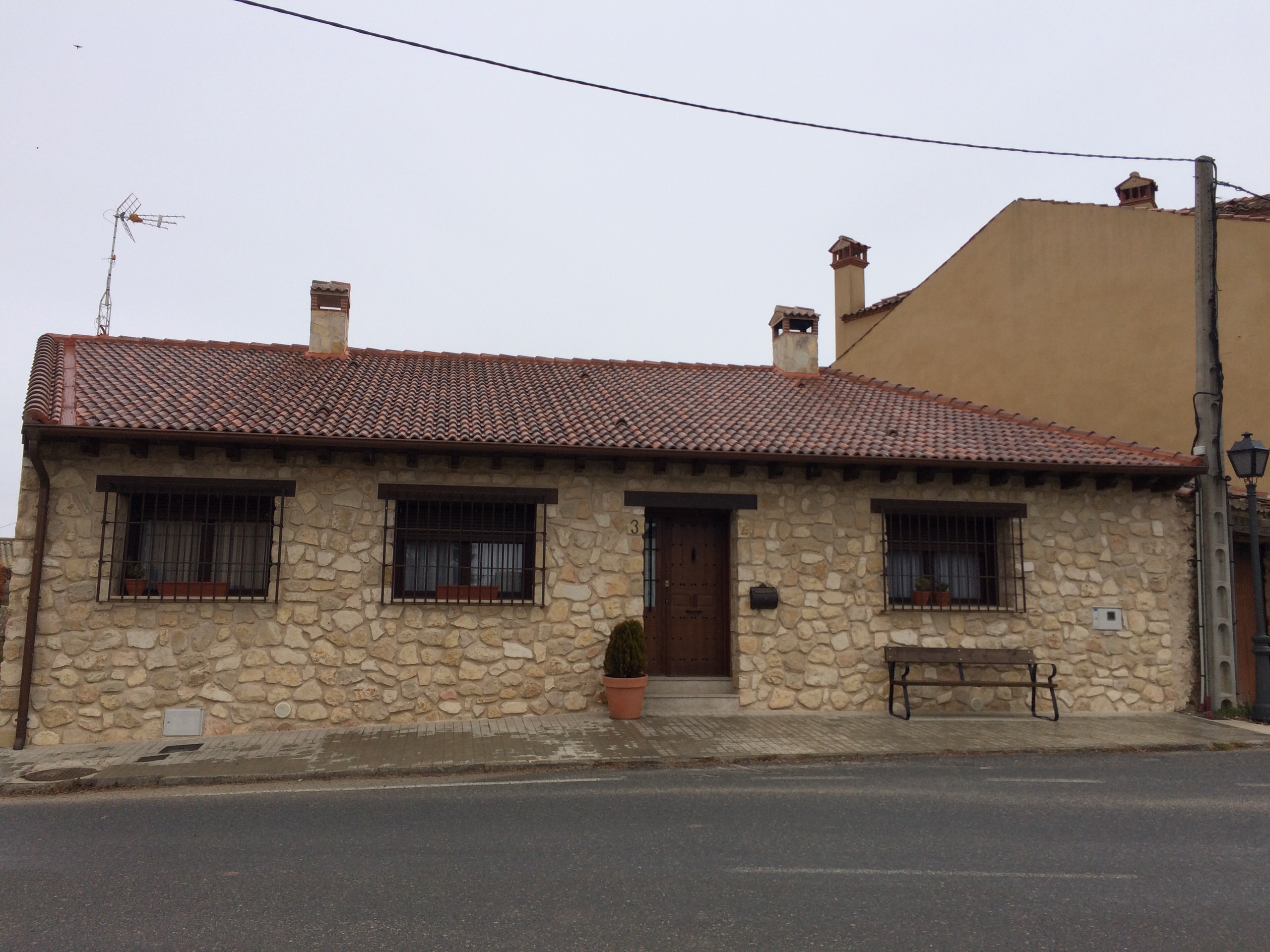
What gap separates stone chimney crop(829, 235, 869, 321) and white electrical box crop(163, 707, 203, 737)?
17668 millimetres

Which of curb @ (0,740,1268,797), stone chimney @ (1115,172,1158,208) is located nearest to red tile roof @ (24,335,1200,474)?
curb @ (0,740,1268,797)

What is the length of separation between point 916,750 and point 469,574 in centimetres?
529

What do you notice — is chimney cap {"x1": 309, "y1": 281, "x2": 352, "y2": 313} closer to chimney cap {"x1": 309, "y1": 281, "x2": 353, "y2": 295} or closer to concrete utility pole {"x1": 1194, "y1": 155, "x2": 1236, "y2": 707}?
chimney cap {"x1": 309, "y1": 281, "x2": 353, "y2": 295}

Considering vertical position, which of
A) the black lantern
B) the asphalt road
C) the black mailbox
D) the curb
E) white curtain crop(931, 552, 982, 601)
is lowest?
the curb

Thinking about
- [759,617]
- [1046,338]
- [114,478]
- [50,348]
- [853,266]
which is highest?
[853,266]

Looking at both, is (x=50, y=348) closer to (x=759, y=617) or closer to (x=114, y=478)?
(x=114, y=478)

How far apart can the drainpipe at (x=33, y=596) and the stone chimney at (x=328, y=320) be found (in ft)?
16.0

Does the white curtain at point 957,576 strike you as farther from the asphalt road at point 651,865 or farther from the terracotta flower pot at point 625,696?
the terracotta flower pot at point 625,696

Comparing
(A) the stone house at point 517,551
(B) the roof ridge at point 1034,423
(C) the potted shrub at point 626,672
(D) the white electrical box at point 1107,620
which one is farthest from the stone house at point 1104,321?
(C) the potted shrub at point 626,672

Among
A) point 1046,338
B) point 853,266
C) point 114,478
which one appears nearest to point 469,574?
point 114,478

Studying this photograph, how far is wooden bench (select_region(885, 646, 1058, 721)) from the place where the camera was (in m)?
10.4

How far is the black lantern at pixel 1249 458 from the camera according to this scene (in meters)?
10.6

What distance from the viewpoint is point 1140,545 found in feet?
37.2

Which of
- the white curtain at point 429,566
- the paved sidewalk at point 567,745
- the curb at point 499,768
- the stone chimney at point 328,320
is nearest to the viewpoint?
the curb at point 499,768
